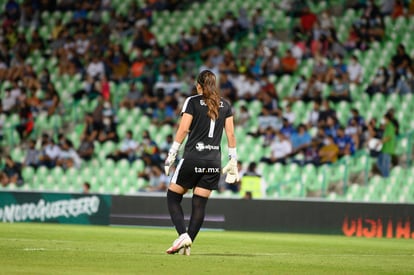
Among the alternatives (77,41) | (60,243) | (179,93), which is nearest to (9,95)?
(77,41)

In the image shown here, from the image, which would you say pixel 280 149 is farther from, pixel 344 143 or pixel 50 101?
pixel 50 101

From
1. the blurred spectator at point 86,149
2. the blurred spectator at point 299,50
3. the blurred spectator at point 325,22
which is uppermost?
the blurred spectator at point 325,22

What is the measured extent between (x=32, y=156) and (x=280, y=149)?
7356mm

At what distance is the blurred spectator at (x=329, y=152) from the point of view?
2368 cm

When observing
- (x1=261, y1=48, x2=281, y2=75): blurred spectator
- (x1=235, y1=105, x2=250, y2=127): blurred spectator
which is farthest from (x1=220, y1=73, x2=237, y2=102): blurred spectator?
(x1=261, y1=48, x2=281, y2=75): blurred spectator

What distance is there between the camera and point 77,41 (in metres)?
31.9

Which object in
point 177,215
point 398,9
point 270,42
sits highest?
point 398,9

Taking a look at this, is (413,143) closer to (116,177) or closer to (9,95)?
(116,177)

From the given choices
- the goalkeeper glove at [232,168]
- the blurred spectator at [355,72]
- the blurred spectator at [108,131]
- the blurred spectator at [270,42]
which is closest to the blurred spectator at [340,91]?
the blurred spectator at [355,72]

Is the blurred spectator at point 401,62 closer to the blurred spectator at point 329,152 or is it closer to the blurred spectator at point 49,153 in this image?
the blurred spectator at point 329,152

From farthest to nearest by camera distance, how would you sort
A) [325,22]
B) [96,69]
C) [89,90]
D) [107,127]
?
[96,69]
[89,90]
[325,22]
[107,127]

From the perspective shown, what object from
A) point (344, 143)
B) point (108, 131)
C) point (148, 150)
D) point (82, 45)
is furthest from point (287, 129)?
point (82, 45)

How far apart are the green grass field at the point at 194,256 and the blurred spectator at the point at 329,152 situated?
642 cm

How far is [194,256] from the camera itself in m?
11.9
